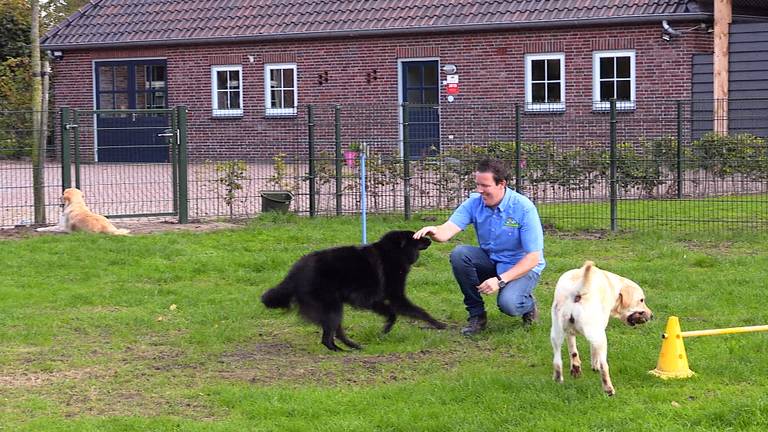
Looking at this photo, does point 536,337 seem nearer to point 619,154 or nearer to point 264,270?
point 264,270

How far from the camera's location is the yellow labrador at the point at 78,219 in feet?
43.8

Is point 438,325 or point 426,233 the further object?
point 438,325

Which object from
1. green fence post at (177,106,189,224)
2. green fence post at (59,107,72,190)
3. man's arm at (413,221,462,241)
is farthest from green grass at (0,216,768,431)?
green fence post at (177,106,189,224)

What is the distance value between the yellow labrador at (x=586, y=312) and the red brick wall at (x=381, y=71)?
425 inches

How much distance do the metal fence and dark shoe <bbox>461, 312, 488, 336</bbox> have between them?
229 inches

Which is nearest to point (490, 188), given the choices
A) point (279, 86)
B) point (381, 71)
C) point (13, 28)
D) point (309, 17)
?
point (381, 71)

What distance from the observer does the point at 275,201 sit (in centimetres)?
1529

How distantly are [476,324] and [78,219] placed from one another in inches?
265

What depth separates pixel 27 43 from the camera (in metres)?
33.7

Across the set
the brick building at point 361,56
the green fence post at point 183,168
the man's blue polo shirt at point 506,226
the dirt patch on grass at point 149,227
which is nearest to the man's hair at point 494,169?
the man's blue polo shirt at point 506,226

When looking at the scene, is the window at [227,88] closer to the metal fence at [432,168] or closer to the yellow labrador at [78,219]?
the metal fence at [432,168]

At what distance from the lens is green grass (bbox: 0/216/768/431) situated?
6.14m

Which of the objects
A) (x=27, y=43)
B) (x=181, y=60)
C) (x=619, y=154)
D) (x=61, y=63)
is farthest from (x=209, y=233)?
(x=27, y=43)

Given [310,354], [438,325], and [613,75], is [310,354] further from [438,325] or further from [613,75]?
[613,75]
